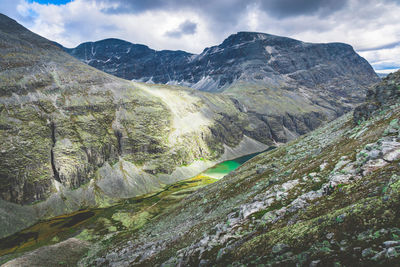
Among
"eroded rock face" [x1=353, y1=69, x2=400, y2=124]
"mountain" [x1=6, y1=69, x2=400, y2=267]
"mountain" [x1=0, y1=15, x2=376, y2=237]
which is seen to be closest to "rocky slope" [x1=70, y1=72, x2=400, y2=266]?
"mountain" [x1=6, y1=69, x2=400, y2=267]

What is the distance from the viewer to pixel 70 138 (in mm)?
137125

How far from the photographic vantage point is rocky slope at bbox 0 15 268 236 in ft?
363

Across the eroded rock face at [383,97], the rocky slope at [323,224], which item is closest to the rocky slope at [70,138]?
the rocky slope at [323,224]

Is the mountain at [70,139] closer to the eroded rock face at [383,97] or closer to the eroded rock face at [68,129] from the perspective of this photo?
the eroded rock face at [68,129]

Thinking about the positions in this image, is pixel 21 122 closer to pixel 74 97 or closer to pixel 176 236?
pixel 74 97

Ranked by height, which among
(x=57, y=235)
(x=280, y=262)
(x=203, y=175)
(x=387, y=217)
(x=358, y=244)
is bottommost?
(x=203, y=175)

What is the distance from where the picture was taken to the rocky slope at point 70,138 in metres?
111

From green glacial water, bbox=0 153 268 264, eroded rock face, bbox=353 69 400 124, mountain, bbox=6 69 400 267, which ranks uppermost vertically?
eroded rock face, bbox=353 69 400 124

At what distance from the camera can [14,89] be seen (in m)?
130

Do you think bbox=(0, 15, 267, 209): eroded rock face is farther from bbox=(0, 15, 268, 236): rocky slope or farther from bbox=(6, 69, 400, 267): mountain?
bbox=(6, 69, 400, 267): mountain

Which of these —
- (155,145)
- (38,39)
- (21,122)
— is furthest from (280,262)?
(38,39)

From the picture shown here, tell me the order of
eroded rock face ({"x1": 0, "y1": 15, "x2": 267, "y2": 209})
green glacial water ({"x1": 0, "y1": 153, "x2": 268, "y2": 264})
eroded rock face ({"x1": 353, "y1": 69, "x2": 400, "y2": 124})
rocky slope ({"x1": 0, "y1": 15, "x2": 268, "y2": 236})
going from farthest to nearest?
1. eroded rock face ({"x1": 0, "y1": 15, "x2": 267, "y2": 209})
2. rocky slope ({"x1": 0, "y1": 15, "x2": 268, "y2": 236})
3. green glacial water ({"x1": 0, "y1": 153, "x2": 268, "y2": 264})
4. eroded rock face ({"x1": 353, "y1": 69, "x2": 400, "y2": 124})

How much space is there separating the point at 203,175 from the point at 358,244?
554ft

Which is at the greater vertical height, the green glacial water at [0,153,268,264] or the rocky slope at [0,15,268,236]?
the rocky slope at [0,15,268,236]
